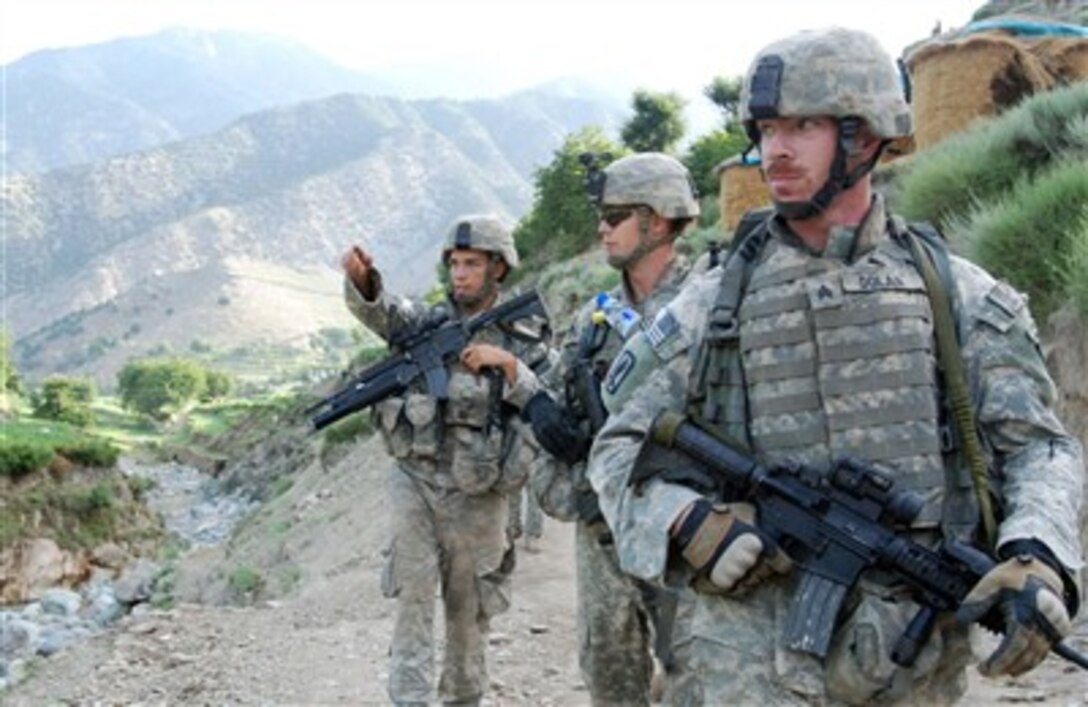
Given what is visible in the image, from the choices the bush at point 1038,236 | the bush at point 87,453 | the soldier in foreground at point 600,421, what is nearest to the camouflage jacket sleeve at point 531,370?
the soldier in foreground at point 600,421

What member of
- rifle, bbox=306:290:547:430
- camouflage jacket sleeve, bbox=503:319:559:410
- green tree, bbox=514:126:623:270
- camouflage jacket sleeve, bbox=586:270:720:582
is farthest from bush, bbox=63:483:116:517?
camouflage jacket sleeve, bbox=586:270:720:582

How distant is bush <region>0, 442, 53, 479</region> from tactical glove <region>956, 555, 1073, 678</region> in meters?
23.3

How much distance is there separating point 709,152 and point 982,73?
1407 cm

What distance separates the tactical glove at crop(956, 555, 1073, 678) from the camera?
1929 millimetres

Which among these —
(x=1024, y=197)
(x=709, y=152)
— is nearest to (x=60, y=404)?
(x=709, y=152)

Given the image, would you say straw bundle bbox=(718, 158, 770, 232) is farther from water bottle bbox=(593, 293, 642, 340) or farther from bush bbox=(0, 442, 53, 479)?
bush bbox=(0, 442, 53, 479)

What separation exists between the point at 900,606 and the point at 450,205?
163487 millimetres

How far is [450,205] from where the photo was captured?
164 metres

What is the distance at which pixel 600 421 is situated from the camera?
370 centimetres

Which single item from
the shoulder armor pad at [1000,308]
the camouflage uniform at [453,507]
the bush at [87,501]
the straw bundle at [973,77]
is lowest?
the bush at [87,501]

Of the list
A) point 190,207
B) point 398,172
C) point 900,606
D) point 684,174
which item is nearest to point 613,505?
point 900,606

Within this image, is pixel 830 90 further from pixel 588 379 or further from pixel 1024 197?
pixel 1024 197

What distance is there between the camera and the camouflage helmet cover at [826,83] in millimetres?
2305

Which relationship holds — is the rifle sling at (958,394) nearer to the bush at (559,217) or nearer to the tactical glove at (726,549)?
the tactical glove at (726,549)
